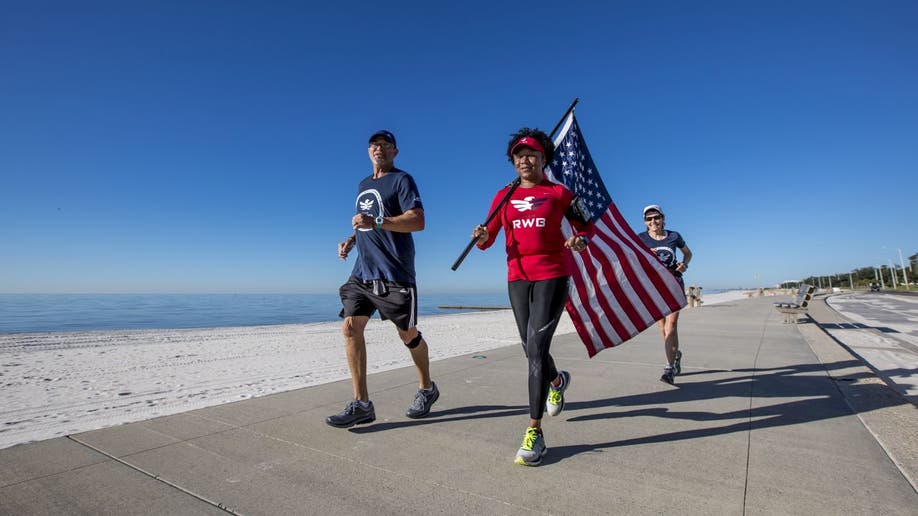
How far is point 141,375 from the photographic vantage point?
17.2 feet

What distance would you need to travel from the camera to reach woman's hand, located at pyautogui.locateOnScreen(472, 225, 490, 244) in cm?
272

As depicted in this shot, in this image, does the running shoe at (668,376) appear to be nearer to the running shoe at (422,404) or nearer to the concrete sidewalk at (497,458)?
the concrete sidewalk at (497,458)

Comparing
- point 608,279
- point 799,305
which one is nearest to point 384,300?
point 608,279

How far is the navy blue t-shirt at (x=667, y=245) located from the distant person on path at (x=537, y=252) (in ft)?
8.37

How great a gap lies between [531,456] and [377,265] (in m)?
1.65

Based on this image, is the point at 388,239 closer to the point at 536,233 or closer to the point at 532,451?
the point at 536,233

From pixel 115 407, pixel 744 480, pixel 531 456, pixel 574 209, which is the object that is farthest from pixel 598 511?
pixel 115 407

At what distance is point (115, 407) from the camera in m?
3.60

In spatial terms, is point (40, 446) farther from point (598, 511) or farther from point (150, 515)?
point (598, 511)

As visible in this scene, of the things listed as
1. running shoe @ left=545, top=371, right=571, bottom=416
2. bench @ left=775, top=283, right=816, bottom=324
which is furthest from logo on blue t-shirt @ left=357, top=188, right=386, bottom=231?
bench @ left=775, top=283, right=816, bottom=324

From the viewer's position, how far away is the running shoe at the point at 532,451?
7.30ft

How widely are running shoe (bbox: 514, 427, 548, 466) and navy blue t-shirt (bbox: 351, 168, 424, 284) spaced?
1.37 metres

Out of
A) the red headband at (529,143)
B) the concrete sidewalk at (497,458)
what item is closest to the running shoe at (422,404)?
the concrete sidewalk at (497,458)

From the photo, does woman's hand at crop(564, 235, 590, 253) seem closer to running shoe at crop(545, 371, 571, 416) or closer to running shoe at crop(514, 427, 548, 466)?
running shoe at crop(545, 371, 571, 416)
